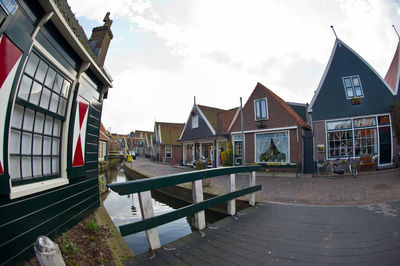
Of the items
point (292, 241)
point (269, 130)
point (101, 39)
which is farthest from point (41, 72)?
point (269, 130)

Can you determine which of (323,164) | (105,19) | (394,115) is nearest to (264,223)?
(105,19)

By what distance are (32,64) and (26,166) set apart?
1.36m

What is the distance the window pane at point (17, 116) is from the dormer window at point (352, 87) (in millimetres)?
14519

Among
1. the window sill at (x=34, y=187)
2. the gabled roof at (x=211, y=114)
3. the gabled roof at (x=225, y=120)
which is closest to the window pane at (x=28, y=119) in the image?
the window sill at (x=34, y=187)

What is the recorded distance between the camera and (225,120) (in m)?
18.5

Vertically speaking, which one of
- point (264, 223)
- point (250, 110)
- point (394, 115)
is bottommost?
point (264, 223)

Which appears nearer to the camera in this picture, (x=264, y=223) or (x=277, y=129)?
(x=264, y=223)

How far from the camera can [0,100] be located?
6.54 feet

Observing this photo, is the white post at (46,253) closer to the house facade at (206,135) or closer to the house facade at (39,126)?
the house facade at (39,126)

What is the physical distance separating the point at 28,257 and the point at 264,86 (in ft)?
48.6

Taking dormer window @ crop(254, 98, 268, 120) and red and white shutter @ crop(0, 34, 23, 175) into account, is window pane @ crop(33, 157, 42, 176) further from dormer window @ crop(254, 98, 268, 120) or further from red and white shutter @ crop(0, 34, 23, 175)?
dormer window @ crop(254, 98, 268, 120)

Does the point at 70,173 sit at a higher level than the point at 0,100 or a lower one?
lower

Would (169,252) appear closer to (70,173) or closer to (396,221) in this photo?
(70,173)

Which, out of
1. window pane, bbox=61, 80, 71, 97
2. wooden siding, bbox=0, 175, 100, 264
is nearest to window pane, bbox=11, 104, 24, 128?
wooden siding, bbox=0, 175, 100, 264
